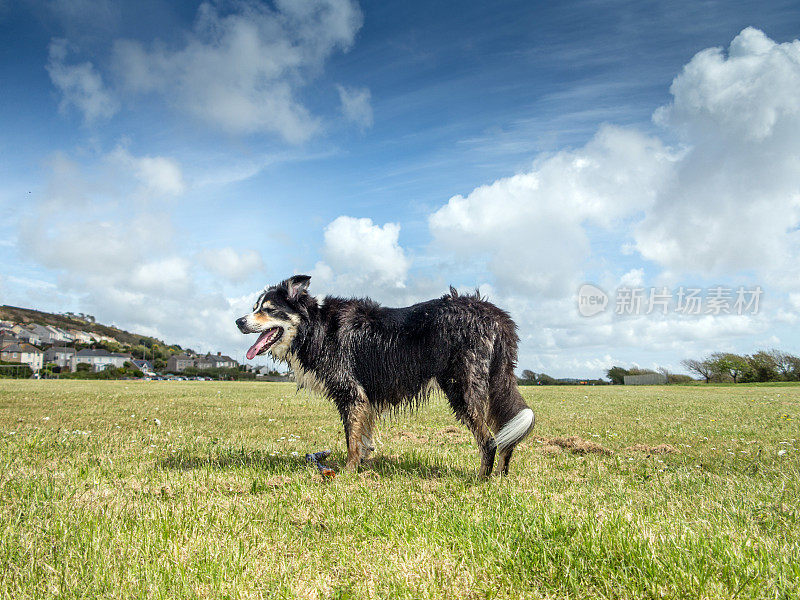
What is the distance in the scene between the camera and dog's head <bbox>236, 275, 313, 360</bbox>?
6438mm

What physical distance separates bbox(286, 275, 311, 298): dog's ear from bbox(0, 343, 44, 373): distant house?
138 m

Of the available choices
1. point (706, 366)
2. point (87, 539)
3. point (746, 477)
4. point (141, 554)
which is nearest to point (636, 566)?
point (141, 554)

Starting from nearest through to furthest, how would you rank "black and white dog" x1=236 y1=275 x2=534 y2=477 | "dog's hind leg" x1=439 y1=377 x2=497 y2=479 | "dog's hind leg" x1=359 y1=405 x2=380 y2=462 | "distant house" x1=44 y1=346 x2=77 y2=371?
"dog's hind leg" x1=439 y1=377 x2=497 y2=479, "black and white dog" x1=236 y1=275 x2=534 y2=477, "dog's hind leg" x1=359 y1=405 x2=380 y2=462, "distant house" x1=44 y1=346 x2=77 y2=371

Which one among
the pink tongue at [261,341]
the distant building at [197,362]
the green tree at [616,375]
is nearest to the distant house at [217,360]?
the distant building at [197,362]

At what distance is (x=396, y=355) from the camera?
19.5 feet

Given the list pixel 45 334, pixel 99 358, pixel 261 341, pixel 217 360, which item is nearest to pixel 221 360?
pixel 217 360

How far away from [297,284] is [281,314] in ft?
1.54

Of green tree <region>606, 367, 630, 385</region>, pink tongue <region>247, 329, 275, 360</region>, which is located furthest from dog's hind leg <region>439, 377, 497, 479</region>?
green tree <region>606, 367, 630, 385</region>

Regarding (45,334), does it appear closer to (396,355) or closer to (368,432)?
(368,432)

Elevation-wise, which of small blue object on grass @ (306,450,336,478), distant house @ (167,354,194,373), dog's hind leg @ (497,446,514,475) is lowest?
distant house @ (167,354,194,373)

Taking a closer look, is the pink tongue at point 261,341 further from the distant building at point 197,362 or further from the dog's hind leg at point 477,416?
the distant building at point 197,362

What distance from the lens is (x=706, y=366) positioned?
2635 inches

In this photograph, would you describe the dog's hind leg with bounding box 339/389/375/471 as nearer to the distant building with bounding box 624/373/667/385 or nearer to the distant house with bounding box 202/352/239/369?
the distant building with bounding box 624/373/667/385

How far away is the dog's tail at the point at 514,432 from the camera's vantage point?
5.23 meters
